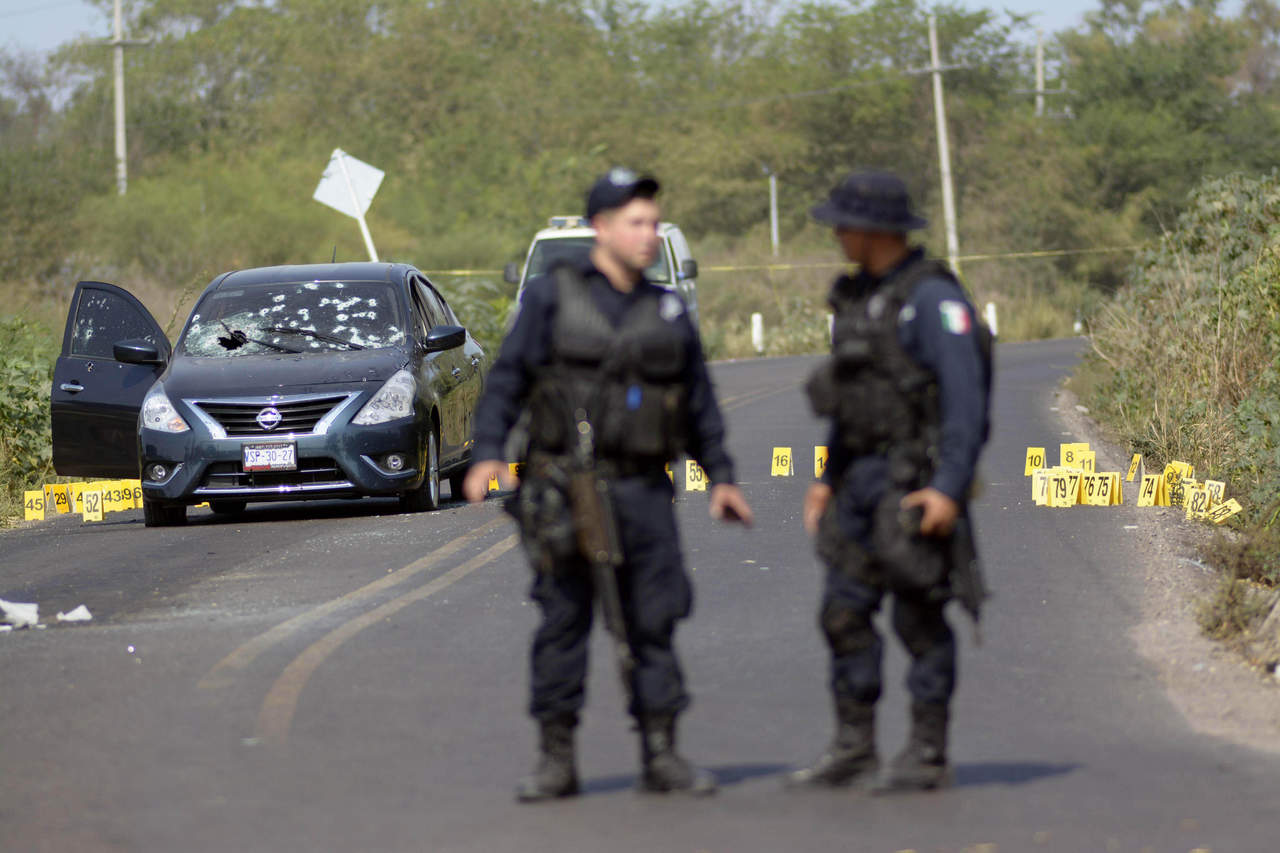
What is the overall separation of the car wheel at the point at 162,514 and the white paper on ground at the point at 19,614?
150 inches

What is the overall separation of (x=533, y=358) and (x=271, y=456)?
25.4 feet

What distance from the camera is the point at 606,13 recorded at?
260ft

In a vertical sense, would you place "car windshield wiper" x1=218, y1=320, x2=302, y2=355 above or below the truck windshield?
below

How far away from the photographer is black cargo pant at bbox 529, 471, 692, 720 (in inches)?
219

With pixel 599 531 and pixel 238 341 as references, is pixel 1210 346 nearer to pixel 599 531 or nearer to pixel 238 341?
pixel 238 341

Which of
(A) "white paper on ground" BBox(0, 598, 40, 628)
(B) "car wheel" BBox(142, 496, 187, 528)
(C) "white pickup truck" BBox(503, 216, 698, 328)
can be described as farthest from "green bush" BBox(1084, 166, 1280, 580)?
(B) "car wheel" BBox(142, 496, 187, 528)

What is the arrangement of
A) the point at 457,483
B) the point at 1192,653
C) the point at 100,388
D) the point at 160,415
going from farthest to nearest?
1. the point at 457,483
2. the point at 100,388
3. the point at 160,415
4. the point at 1192,653

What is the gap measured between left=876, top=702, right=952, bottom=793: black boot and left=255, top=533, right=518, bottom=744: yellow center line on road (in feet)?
7.13

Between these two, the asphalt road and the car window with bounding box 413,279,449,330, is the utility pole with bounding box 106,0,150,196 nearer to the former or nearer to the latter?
the car window with bounding box 413,279,449,330

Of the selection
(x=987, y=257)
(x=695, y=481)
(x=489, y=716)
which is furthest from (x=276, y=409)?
(x=987, y=257)

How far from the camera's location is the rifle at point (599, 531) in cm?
542

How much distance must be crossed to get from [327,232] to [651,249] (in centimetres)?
4338

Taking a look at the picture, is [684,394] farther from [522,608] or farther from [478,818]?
[522,608]

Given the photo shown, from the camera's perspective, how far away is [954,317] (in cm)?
551
